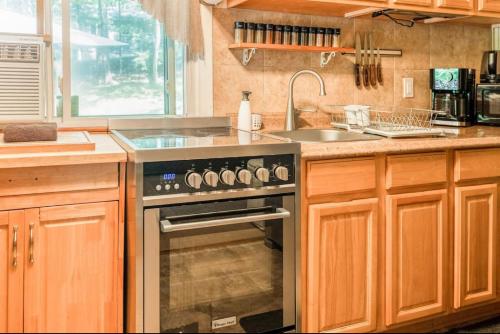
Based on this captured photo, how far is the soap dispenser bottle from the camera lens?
2.36m

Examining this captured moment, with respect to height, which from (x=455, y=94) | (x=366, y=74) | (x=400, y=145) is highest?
(x=366, y=74)

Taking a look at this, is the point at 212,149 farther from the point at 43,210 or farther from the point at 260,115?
the point at 260,115

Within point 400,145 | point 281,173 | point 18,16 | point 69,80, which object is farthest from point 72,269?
point 400,145

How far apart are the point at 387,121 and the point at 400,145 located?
822 millimetres

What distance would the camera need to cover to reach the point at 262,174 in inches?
72.0

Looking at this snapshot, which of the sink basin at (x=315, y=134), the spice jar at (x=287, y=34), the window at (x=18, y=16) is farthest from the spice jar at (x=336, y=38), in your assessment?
the window at (x=18, y=16)

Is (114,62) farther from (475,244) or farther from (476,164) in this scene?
(475,244)

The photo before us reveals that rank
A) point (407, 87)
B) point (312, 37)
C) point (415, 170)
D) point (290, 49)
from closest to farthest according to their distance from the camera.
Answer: point (415, 170)
point (290, 49)
point (312, 37)
point (407, 87)

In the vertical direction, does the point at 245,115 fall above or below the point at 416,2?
Answer: below

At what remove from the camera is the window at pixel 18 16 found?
2.17 meters

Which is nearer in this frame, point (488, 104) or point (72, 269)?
point (72, 269)

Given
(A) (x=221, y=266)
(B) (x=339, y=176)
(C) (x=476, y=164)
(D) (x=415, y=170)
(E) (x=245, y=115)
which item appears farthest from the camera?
(E) (x=245, y=115)

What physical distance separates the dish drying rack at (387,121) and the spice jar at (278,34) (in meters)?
0.47

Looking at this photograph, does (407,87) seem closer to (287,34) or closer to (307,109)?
(307,109)
